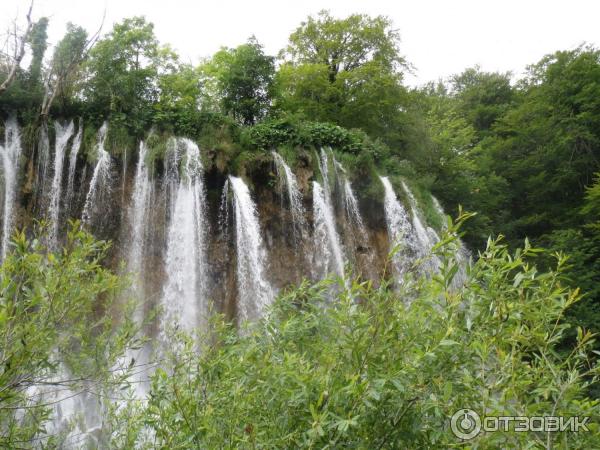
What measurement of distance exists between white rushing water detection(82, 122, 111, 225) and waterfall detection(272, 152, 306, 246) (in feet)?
15.8

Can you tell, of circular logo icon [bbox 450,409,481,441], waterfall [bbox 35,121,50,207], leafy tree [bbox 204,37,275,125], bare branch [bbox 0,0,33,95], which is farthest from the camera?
leafy tree [bbox 204,37,275,125]

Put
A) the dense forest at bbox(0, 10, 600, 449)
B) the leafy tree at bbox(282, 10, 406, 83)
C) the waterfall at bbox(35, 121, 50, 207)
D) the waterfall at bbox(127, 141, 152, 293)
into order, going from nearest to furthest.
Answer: the dense forest at bbox(0, 10, 600, 449), the waterfall at bbox(127, 141, 152, 293), the waterfall at bbox(35, 121, 50, 207), the leafy tree at bbox(282, 10, 406, 83)

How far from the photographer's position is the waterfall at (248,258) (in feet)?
36.2

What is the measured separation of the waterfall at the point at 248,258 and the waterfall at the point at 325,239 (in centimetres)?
159

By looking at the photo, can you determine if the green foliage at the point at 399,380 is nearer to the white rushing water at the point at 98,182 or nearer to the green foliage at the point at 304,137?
the white rushing water at the point at 98,182

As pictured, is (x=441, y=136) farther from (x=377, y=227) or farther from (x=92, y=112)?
(x=92, y=112)

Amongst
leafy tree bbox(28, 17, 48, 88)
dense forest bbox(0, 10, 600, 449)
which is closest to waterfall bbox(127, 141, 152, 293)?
dense forest bbox(0, 10, 600, 449)

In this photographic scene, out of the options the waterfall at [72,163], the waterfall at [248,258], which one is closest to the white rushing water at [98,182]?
the waterfall at [72,163]

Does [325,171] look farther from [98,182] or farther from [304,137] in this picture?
[98,182]

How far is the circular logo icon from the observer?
5.74ft

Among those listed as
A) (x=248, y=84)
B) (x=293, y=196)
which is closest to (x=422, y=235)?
(x=293, y=196)

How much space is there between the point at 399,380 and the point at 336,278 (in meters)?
0.59

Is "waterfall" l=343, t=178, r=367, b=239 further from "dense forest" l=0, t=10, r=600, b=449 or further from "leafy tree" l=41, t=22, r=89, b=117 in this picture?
"leafy tree" l=41, t=22, r=89, b=117

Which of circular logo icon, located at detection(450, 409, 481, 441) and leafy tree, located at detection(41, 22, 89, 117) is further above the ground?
leafy tree, located at detection(41, 22, 89, 117)
